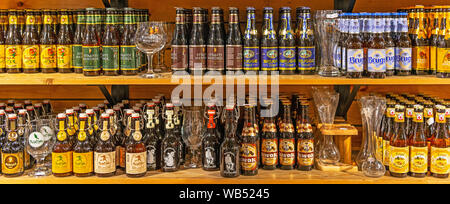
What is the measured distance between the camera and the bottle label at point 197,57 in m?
2.17

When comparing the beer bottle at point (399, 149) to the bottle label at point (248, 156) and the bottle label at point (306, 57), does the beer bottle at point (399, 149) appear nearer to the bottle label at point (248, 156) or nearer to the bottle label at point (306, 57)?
the bottle label at point (306, 57)

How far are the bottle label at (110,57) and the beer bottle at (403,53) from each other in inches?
47.2

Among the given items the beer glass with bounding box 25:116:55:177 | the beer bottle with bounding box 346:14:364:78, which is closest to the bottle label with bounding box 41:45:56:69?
the beer glass with bounding box 25:116:55:177

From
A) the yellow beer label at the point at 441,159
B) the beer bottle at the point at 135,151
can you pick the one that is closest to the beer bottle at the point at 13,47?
the beer bottle at the point at 135,151

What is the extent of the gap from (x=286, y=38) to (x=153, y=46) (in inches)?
22.4

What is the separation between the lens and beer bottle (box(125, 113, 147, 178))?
216cm

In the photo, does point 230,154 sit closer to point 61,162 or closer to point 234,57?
Result: point 234,57

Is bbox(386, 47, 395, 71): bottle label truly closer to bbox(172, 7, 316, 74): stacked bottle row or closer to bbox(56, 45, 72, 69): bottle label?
bbox(172, 7, 316, 74): stacked bottle row

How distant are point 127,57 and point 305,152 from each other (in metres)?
0.87

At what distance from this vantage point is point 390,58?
2145 mm

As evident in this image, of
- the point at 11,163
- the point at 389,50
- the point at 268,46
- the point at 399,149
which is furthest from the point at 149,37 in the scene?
the point at 399,149

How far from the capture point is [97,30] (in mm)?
2221

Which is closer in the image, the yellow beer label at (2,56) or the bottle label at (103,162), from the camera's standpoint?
the bottle label at (103,162)
